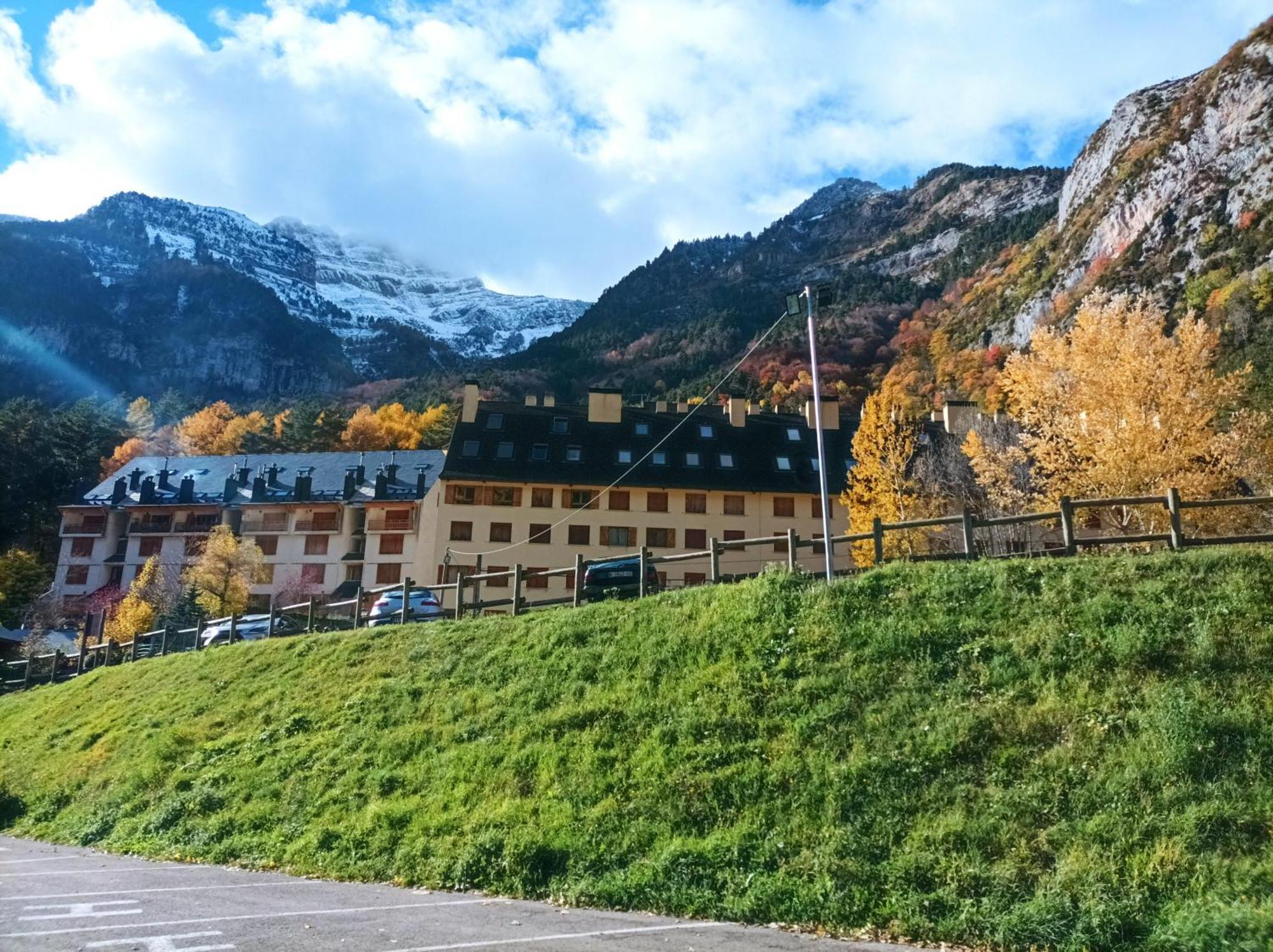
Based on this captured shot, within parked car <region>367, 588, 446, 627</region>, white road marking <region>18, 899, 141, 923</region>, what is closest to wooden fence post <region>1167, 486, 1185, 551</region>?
white road marking <region>18, 899, 141, 923</region>

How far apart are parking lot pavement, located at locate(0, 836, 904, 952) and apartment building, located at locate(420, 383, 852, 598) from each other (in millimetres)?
33045

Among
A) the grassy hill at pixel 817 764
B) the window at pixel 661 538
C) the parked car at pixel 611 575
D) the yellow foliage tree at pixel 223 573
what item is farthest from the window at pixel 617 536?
the grassy hill at pixel 817 764

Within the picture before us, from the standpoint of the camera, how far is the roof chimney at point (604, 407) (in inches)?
2099

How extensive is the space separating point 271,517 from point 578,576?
49.0 meters

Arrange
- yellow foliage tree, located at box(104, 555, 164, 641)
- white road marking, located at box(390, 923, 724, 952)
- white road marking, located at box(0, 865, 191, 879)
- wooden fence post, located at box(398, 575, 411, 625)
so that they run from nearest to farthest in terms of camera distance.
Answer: white road marking, located at box(390, 923, 724, 952)
white road marking, located at box(0, 865, 191, 879)
wooden fence post, located at box(398, 575, 411, 625)
yellow foliage tree, located at box(104, 555, 164, 641)

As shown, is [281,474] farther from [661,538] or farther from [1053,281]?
[1053,281]

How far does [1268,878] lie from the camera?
7797mm

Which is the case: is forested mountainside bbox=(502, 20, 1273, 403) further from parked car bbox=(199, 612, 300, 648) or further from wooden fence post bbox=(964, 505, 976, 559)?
wooden fence post bbox=(964, 505, 976, 559)

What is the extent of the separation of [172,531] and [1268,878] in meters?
71.7

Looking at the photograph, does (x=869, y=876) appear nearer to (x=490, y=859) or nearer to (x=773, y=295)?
(x=490, y=859)

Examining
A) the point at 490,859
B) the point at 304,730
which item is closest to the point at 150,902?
the point at 490,859

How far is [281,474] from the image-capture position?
2667 inches

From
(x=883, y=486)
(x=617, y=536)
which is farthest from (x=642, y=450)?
(x=883, y=486)

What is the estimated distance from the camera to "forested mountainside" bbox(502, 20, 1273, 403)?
86562 mm
